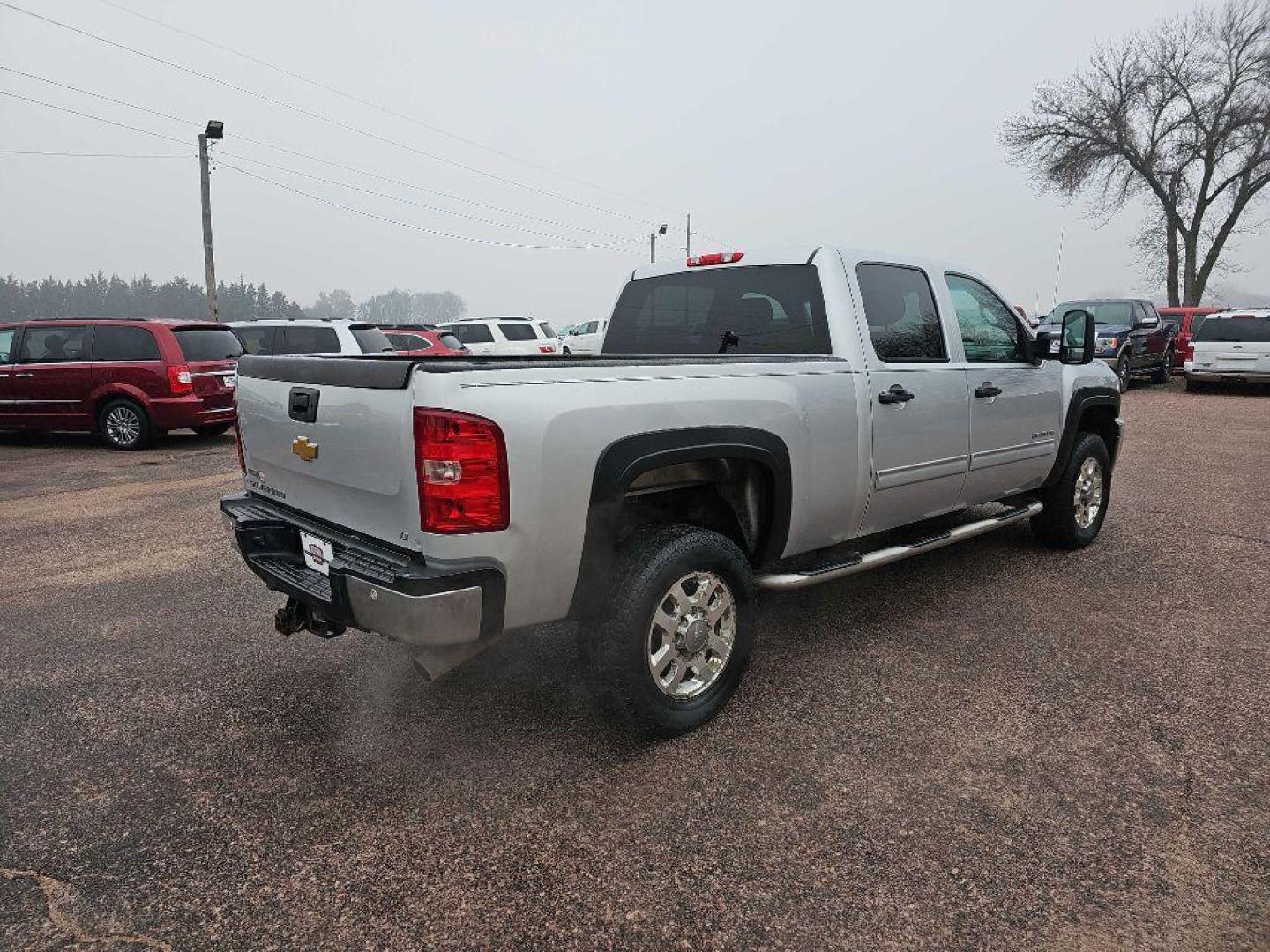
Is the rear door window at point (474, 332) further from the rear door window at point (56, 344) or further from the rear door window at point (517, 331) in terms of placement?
the rear door window at point (56, 344)

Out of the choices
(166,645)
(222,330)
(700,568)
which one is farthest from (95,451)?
(700,568)

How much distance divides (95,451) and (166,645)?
8259mm

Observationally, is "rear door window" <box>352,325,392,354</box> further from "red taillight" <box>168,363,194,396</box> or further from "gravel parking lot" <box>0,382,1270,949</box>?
"gravel parking lot" <box>0,382,1270,949</box>

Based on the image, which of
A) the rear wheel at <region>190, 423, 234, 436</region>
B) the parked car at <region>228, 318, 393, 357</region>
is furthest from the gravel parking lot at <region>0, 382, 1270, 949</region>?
the parked car at <region>228, 318, 393, 357</region>

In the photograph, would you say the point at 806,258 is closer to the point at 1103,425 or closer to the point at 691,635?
the point at 691,635

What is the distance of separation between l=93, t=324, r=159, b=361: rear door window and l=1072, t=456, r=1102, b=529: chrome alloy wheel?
10514mm

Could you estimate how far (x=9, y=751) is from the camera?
112 inches

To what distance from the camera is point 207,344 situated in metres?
10.4

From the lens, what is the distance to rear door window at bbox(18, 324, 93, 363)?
33.8 feet

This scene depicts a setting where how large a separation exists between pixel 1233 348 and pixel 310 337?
57.2 ft

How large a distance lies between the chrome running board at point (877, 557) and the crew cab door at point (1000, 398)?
0.49 ft

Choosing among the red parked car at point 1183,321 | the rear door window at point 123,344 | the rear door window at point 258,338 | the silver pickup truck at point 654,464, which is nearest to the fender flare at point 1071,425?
the silver pickup truck at point 654,464

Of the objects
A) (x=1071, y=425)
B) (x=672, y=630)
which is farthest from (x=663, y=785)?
(x=1071, y=425)

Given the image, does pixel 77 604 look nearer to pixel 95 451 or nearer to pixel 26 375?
pixel 95 451
